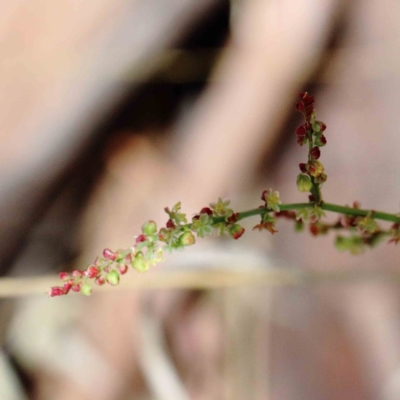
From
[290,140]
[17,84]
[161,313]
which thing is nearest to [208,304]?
[161,313]

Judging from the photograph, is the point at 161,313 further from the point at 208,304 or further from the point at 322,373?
the point at 322,373

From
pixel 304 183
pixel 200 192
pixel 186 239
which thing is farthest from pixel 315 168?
pixel 200 192

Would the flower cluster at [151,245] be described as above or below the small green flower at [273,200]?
below

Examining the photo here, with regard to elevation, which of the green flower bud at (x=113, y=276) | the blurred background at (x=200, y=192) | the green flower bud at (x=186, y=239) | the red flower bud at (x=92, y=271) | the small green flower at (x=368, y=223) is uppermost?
the blurred background at (x=200, y=192)

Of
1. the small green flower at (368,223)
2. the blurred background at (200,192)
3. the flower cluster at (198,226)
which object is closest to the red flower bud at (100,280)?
the flower cluster at (198,226)

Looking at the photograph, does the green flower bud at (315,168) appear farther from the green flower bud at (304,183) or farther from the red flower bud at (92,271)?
the red flower bud at (92,271)

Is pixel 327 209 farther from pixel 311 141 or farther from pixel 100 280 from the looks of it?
pixel 100 280
